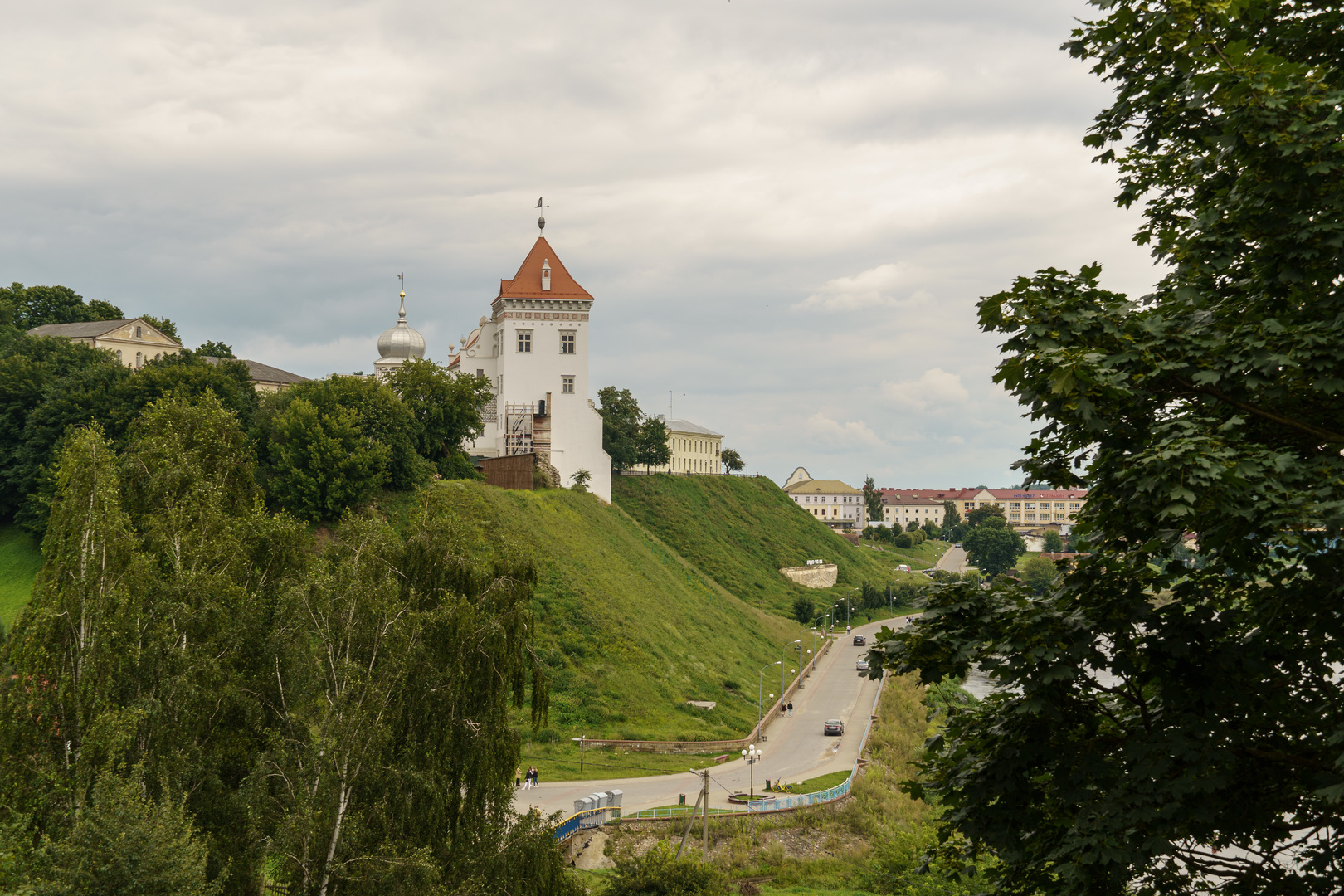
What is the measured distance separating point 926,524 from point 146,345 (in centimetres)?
14769

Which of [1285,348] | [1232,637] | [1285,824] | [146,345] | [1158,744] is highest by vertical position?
[146,345]

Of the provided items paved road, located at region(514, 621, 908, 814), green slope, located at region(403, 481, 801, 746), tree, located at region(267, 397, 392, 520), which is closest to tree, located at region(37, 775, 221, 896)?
paved road, located at region(514, 621, 908, 814)

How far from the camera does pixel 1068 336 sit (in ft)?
30.0

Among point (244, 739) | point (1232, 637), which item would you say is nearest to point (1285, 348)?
point (1232, 637)

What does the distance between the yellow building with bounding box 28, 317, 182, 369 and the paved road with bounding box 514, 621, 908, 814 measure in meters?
62.9

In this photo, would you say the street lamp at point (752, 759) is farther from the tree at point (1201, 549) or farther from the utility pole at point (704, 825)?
the tree at point (1201, 549)

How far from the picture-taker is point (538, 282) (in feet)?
245

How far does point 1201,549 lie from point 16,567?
60321 millimetres

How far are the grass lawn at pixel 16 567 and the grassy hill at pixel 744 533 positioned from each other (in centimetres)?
5212

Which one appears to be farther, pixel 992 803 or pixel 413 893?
pixel 413 893

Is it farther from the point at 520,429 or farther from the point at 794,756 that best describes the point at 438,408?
the point at 794,756

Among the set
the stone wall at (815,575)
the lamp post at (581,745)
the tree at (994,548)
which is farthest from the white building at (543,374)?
the tree at (994,548)

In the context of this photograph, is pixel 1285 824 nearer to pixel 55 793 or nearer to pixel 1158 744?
pixel 1158 744

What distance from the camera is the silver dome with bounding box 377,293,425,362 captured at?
82.5m
